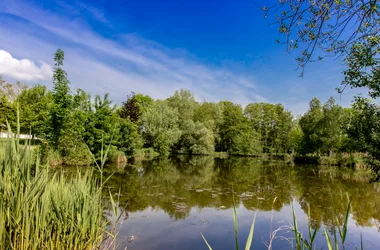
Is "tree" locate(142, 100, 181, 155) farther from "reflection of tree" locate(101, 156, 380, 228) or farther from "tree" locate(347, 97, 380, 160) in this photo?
"tree" locate(347, 97, 380, 160)

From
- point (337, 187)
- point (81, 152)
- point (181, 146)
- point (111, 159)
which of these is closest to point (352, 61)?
point (337, 187)

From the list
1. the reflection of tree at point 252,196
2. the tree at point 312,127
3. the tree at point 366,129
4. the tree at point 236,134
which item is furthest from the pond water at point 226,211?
the tree at point 236,134

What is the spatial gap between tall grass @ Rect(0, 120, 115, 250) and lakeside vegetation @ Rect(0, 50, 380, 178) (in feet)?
1.38

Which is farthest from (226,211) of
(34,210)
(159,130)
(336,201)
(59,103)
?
(159,130)

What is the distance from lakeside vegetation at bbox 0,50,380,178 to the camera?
13.0 m

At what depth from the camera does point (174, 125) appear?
31250mm

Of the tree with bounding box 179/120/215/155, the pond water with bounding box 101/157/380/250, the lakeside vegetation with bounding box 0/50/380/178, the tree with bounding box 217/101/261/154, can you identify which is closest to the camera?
the pond water with bounding box 101/157/380/250

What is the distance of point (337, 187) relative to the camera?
41.3 ft

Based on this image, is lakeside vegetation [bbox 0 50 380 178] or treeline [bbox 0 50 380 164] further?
treeline [bbox 0 50 380 164]

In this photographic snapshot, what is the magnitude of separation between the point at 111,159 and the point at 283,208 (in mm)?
14659

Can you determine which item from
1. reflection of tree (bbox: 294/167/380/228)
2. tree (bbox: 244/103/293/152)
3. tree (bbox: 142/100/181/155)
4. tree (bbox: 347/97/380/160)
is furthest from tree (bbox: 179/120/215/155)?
tree (bbox: 347/97/380/160)

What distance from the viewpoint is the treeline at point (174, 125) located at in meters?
14.4

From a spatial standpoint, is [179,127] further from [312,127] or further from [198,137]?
[312,127]

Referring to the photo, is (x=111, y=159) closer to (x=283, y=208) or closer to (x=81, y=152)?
(x=81, y=152)
